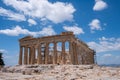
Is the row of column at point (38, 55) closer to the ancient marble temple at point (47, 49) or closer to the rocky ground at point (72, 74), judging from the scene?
the ancient marble temple at point (47, 49)

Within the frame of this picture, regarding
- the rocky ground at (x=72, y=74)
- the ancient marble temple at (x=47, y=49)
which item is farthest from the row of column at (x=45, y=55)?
the rocky ground at (x=72, y=74)

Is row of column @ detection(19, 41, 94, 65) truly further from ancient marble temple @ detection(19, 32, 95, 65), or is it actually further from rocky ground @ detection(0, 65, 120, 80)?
rocky ground @ detection(0, 65, 120, 80)

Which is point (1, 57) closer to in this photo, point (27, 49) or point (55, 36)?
point (27, 49)

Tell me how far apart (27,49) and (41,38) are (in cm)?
707

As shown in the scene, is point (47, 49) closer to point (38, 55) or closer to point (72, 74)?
point (38, 55)

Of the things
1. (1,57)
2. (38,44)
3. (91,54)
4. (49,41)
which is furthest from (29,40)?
(91,54)

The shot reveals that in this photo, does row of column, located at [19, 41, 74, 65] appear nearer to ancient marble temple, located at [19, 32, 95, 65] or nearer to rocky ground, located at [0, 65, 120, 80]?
ancient marble temple, located at [19, 32, 95, 65]

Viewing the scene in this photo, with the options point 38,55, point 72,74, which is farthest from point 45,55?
point 72,74

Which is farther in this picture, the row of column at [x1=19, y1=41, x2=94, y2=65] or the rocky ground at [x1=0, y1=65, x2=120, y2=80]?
the row of column at [x1=19, y1=41, x2=94, y2=65]

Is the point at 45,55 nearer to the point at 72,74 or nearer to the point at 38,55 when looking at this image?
the point at 38,55

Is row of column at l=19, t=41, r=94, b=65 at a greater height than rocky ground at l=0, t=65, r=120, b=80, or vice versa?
row of column at l=19, t=41, r=94, b=65

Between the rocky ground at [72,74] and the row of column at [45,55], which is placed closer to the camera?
the rocky ground at [72,74]

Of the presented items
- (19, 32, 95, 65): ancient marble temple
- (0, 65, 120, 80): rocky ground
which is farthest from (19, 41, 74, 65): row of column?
(0, 65, 120, 80): rocky ground

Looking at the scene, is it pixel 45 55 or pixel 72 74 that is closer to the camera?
pixel 72 74
